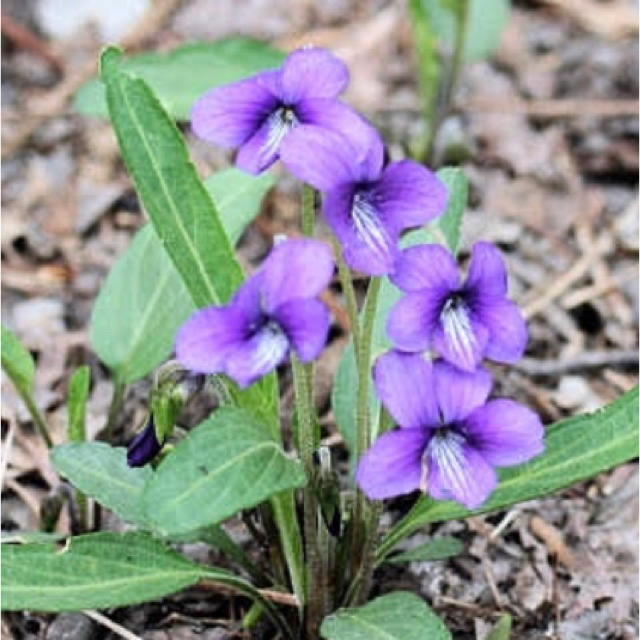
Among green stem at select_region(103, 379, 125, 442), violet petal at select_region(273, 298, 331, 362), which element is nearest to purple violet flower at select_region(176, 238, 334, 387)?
violet petal at select_region(273, 298, 331, 362)

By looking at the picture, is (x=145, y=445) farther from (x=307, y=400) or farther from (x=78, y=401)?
(x=78, y=401)

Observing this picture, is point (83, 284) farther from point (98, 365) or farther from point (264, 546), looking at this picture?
point (264, 546)

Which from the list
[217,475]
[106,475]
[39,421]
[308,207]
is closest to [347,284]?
[308,207]

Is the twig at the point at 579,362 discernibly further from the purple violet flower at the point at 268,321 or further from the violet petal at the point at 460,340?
the purple violet flower at the point at 268,321

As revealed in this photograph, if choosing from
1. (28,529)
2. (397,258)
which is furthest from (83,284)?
(397,258)

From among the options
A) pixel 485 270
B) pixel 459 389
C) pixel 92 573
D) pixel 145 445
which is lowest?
pixel 92 573

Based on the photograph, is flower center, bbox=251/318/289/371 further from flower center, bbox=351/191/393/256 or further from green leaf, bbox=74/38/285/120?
green leaf, bbox=74/38/285/120
